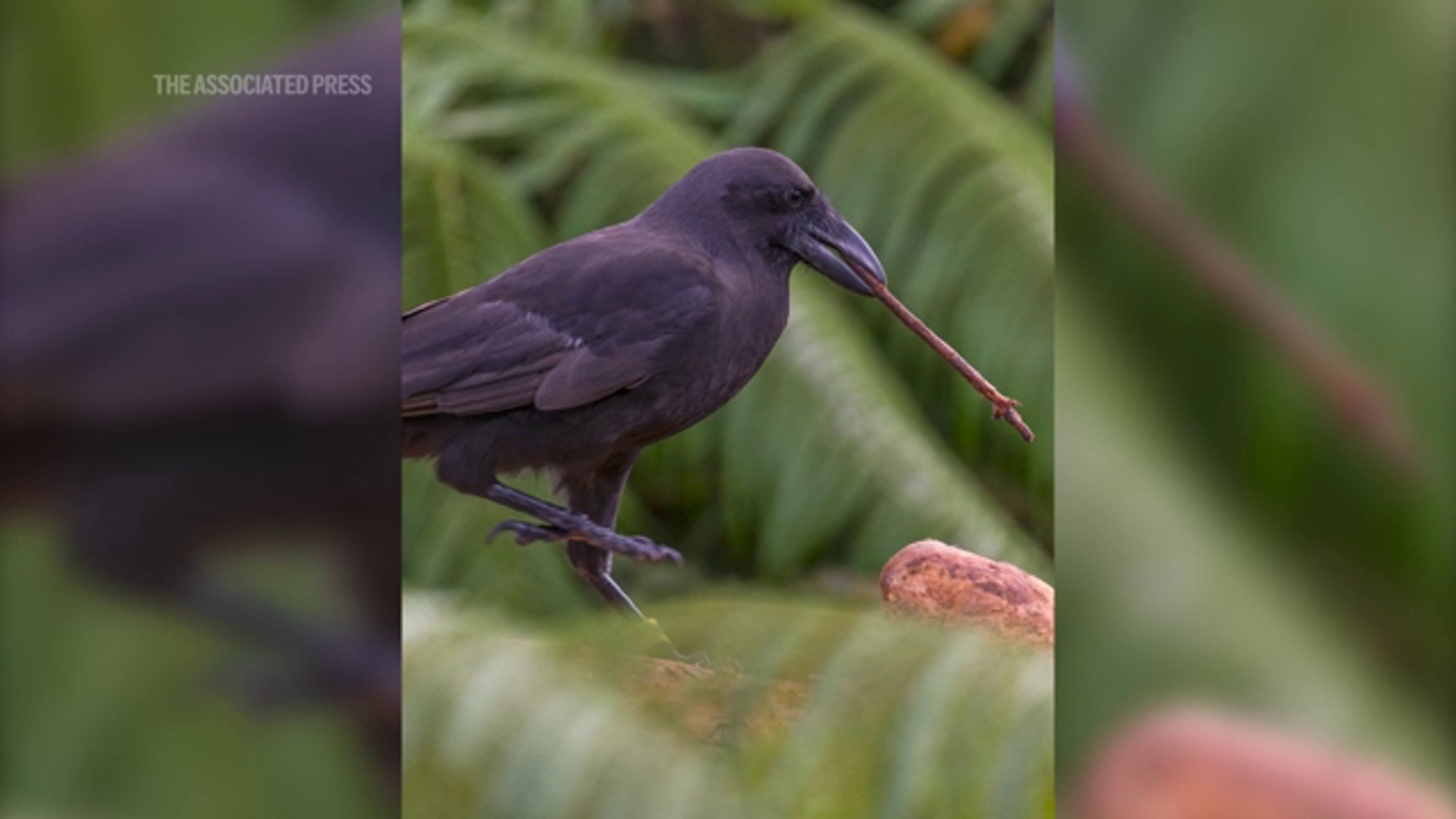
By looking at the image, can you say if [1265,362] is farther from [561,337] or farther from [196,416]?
[196,416]

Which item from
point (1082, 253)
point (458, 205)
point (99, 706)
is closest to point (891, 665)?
point (1082, 253)

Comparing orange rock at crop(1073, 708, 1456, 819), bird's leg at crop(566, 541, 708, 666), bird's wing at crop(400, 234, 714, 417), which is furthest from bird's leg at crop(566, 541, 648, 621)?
orange rock at crop(1073, 708, 1456, 819)

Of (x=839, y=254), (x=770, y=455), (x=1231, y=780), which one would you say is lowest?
(x=1231, y=780)

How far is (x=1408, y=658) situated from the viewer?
1086mm

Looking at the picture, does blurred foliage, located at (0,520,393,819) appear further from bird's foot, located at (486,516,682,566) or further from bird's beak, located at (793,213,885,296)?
bird's beak, located at (793,213,885,296)

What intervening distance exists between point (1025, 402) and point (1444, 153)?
34 centimetres

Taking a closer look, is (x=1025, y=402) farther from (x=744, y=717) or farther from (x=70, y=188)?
(x=70, y=188)

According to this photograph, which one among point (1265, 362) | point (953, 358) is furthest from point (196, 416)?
point (1265, 362)

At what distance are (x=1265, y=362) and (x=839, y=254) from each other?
1.01 feet

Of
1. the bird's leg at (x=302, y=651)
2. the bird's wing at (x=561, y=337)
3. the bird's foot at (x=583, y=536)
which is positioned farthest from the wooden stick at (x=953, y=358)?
the bird's leg at (x=302, y=651)

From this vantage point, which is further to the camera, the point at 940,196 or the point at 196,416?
the point at 940,196

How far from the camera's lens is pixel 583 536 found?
1.05 meters

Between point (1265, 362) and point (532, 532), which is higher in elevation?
point (1265, 362)

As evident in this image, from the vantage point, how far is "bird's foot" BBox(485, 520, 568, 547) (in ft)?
3.43
